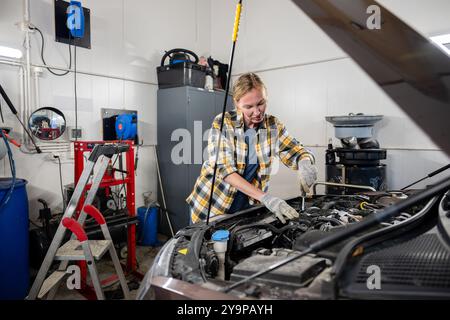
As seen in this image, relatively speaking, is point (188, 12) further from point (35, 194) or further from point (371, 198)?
point (371, 198)

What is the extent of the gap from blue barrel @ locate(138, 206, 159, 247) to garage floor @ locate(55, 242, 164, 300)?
8cm

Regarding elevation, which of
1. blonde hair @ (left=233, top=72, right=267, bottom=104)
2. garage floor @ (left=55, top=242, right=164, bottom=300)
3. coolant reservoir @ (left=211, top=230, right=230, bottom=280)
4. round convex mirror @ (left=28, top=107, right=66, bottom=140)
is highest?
blonde hair @ (left=233, top=72, right=267, bottom=104)

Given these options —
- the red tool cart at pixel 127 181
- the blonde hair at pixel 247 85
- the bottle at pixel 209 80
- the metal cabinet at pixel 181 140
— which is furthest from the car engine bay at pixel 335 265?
the bottle at pixel 209 80

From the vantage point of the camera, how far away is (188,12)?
14.7 ft

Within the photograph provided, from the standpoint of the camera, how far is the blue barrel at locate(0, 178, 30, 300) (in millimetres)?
2127

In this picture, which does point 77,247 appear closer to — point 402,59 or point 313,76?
point 402,59

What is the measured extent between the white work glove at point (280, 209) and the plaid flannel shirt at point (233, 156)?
31cm

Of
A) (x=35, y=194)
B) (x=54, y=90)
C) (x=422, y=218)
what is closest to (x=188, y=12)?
(x=54, y=90)

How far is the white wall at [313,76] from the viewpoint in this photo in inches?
127

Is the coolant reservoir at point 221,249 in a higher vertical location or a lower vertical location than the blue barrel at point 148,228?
higher

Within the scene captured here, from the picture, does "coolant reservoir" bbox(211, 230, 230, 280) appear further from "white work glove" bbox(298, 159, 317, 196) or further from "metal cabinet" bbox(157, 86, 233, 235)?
"metal cabinet" bbox(157, 86, 233, 235)

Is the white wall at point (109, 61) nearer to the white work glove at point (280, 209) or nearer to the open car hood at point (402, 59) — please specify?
the white work glove at point (280, 209)

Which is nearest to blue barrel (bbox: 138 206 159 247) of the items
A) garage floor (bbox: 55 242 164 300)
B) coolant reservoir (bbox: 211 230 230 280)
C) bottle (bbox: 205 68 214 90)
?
garage floor (bbox: 55 242 164 300)

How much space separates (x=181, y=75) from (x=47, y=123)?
5.09 ft
